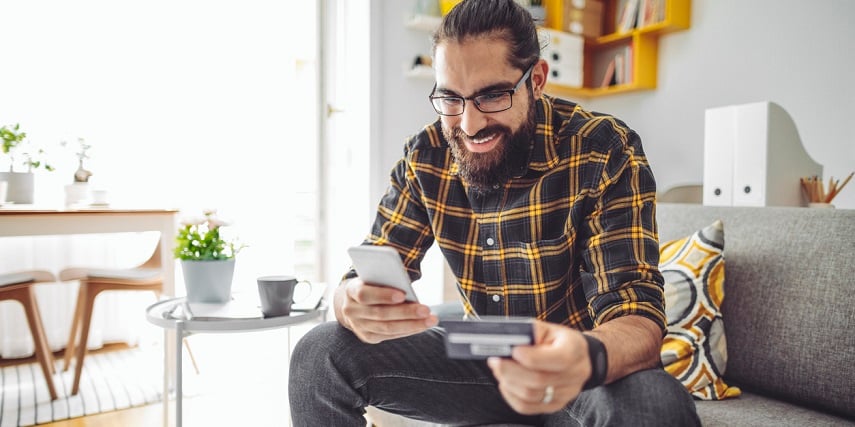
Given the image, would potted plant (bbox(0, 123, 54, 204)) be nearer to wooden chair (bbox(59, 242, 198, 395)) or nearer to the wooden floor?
wooden chair (bbox(59, 242, 198, 395))

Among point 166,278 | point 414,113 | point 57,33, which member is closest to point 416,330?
point 166,278

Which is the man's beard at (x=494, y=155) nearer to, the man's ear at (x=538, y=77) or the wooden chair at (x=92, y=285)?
the man's ear at (x=538, y=77)

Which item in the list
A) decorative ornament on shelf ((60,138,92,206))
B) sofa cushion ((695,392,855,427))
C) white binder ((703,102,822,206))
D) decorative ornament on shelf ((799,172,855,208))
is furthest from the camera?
decorative ornament on shelf ((60,138,92,206))

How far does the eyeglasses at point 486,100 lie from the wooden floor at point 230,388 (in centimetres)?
114

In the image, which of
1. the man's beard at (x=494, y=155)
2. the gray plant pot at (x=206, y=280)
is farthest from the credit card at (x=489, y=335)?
the gray plant pot at (x=206, y=280)

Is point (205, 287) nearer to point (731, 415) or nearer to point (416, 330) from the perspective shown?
point (416, 330)

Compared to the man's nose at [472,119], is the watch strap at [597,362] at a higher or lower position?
lower

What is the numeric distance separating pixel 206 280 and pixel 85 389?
1222mm

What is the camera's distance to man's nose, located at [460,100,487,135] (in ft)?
3.42

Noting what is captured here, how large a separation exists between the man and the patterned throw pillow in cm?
29

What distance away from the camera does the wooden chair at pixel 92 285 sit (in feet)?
7.14

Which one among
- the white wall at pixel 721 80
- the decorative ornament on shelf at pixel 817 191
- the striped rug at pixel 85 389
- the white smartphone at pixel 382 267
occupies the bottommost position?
the striped rug at pixel 85 389

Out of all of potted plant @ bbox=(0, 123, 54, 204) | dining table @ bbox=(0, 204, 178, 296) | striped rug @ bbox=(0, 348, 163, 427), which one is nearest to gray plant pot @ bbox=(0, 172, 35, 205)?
potted plant @ bbox=(0, 123, 54, 204)

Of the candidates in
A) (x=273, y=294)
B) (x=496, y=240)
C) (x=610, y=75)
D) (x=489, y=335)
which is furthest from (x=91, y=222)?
(x=610, y=75)
